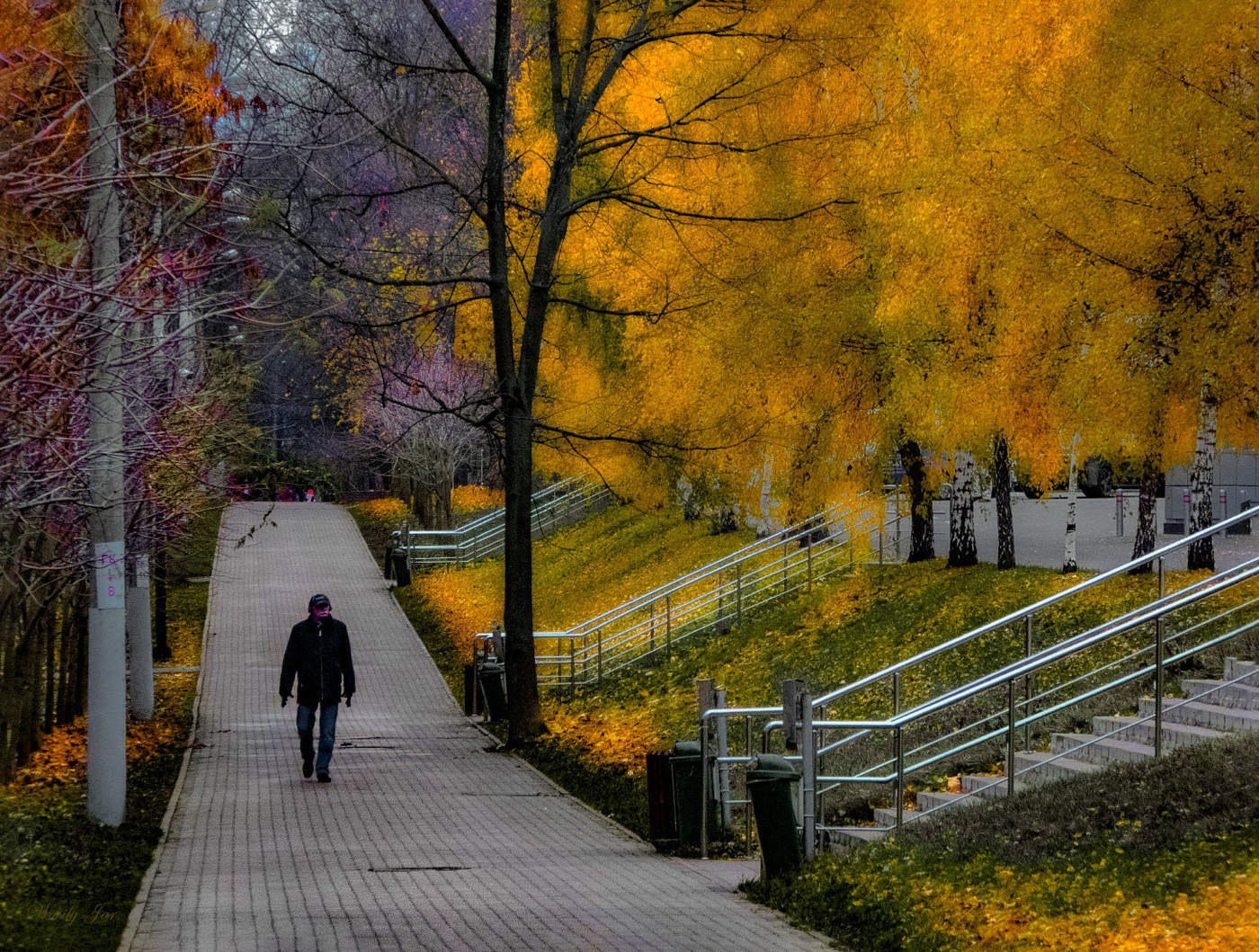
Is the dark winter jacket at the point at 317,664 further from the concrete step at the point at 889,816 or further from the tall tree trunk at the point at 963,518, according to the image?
the tall tree trunk at the point at 963,518

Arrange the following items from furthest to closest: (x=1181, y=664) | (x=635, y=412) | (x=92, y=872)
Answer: (x=635, y=412) < (x=1181, y=664) < (x=92, y=872)

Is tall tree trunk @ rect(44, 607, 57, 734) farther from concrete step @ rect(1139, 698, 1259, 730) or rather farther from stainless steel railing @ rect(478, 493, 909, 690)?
concrete step @ rect(1139, 698, 1259, 730)

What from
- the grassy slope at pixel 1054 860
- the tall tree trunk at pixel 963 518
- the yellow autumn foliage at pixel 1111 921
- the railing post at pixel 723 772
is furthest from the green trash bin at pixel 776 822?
the tall tree trunk at pixel 963 518

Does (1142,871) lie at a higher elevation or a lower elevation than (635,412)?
lower

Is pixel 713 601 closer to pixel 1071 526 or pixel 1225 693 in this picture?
pixel 1071 526

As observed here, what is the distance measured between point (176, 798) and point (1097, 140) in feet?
34.3

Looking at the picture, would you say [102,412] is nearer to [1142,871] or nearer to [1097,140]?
[1142,871]

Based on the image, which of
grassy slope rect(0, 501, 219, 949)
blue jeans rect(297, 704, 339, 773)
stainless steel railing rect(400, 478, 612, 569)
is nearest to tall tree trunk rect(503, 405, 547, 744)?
blue jeans rect(297, 704, 339, 773)

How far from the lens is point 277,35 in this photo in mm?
19375

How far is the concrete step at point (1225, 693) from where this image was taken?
10477mm

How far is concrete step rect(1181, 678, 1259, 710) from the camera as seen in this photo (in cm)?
1048

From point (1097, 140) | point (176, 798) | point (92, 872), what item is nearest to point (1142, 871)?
point (92, 872)

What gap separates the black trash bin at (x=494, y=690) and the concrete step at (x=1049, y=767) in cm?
1146

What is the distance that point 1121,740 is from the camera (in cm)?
1087
